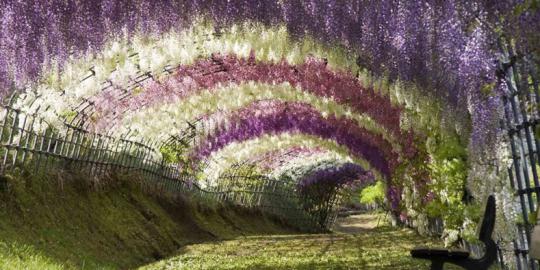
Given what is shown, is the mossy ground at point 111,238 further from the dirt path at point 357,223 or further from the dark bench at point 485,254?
the dirt path at point 357,223

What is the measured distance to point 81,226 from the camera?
12523 millimetres

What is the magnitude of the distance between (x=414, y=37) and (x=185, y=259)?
6667 millimetres

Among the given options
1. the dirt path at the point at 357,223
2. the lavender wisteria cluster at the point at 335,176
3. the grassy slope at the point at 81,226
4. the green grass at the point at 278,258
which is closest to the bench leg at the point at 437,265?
the grassy slope at the point at 81,226

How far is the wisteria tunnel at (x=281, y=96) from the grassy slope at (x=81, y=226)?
158mm

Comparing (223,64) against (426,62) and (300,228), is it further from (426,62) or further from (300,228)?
(300,228)

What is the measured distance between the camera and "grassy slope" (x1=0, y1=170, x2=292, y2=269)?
32.2 ft

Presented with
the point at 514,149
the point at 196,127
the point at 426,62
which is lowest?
the point at 514,149

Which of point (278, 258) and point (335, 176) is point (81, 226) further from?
point (335, 176)

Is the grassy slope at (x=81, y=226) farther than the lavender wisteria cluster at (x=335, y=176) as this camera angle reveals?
No

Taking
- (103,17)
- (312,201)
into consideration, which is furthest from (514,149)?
(312,201)

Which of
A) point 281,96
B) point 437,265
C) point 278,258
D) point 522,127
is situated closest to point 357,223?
point 281,96

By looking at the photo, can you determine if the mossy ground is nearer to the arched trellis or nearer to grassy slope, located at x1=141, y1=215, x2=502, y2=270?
grassy slope, located at x1=141, y1=215, x2=502, y2=270

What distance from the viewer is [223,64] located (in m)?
15.7

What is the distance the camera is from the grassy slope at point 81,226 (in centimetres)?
983
